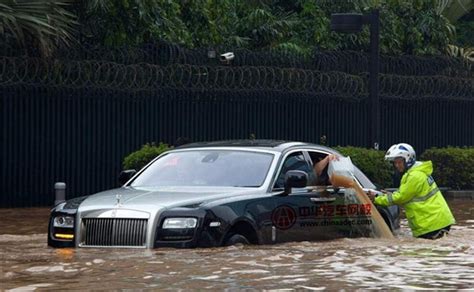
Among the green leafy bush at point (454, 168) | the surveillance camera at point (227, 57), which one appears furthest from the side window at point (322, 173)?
the green leafy bush at point (454, 168)

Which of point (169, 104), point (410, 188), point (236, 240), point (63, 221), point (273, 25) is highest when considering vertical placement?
point (273, 25)

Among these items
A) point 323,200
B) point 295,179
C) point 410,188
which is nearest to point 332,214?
point 323,200

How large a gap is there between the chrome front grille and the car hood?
5.9 inches

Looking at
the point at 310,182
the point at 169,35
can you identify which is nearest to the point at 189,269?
the point at 310,182

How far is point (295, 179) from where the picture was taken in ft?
48.8

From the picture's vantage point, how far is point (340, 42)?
111 feet

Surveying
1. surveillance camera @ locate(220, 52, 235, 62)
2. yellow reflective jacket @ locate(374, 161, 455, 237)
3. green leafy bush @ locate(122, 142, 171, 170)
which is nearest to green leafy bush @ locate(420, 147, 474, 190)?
surveillance camera @ locate(220, 52, 235, 62)

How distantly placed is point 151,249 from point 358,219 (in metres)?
3.33

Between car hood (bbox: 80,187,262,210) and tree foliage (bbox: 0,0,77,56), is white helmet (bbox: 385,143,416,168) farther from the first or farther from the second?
tree foliage (bbox: 0,0,77,56)

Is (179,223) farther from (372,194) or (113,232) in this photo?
(372,194)

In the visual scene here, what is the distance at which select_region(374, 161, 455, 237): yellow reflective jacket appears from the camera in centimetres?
1583

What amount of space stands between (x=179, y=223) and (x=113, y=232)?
690 mm

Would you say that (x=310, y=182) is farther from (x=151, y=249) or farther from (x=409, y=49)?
(x=409, y=49)

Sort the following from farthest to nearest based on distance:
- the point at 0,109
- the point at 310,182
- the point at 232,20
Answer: the point at 232,20
the point at 0,109
the point at 310,182
